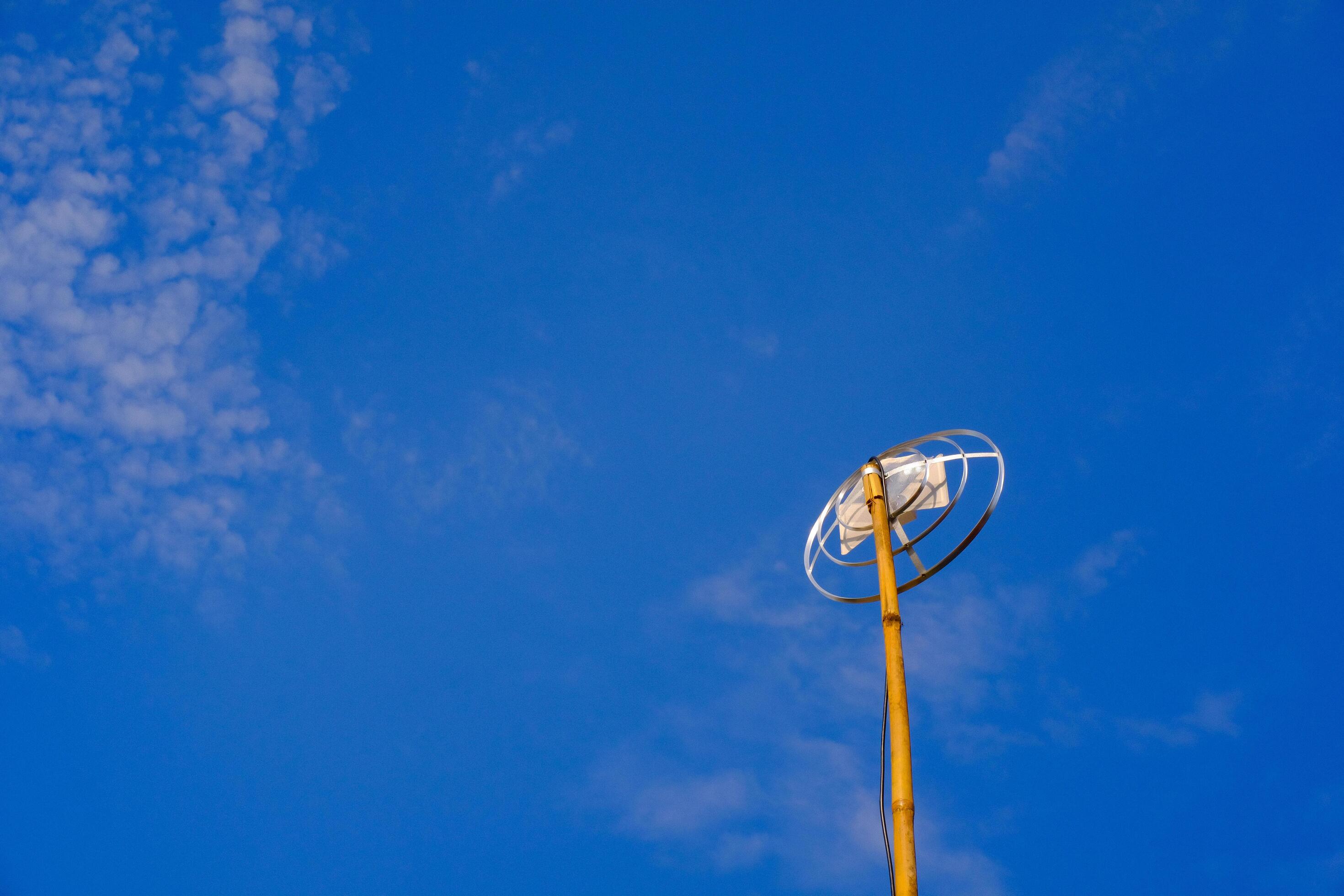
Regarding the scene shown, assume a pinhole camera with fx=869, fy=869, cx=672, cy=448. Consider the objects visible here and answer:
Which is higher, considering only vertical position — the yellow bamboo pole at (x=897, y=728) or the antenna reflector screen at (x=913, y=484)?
the antenna reflector screen at (x=913, y=484)

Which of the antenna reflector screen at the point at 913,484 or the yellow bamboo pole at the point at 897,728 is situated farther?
the antenna reflector screen at the point at 913,484

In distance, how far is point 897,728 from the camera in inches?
223

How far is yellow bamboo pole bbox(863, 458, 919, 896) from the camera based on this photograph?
520 cm

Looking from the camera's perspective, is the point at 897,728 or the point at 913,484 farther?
the point at 913,484

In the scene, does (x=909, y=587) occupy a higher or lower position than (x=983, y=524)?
lower

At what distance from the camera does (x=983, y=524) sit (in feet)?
25.6

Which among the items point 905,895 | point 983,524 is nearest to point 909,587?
point 983,524

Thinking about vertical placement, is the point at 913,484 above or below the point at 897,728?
above

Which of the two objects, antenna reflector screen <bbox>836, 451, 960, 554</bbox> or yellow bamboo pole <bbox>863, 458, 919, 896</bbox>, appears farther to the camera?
antenna reflector screen <bbox>836, 451, 960, 554</bbox>

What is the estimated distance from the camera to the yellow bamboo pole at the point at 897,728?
5195mm

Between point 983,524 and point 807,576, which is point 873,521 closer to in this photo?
point 983,524

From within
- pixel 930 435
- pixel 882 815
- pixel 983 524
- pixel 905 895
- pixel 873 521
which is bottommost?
pixel 905 895

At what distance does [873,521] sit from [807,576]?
2575mm

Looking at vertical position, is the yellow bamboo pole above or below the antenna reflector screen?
below
